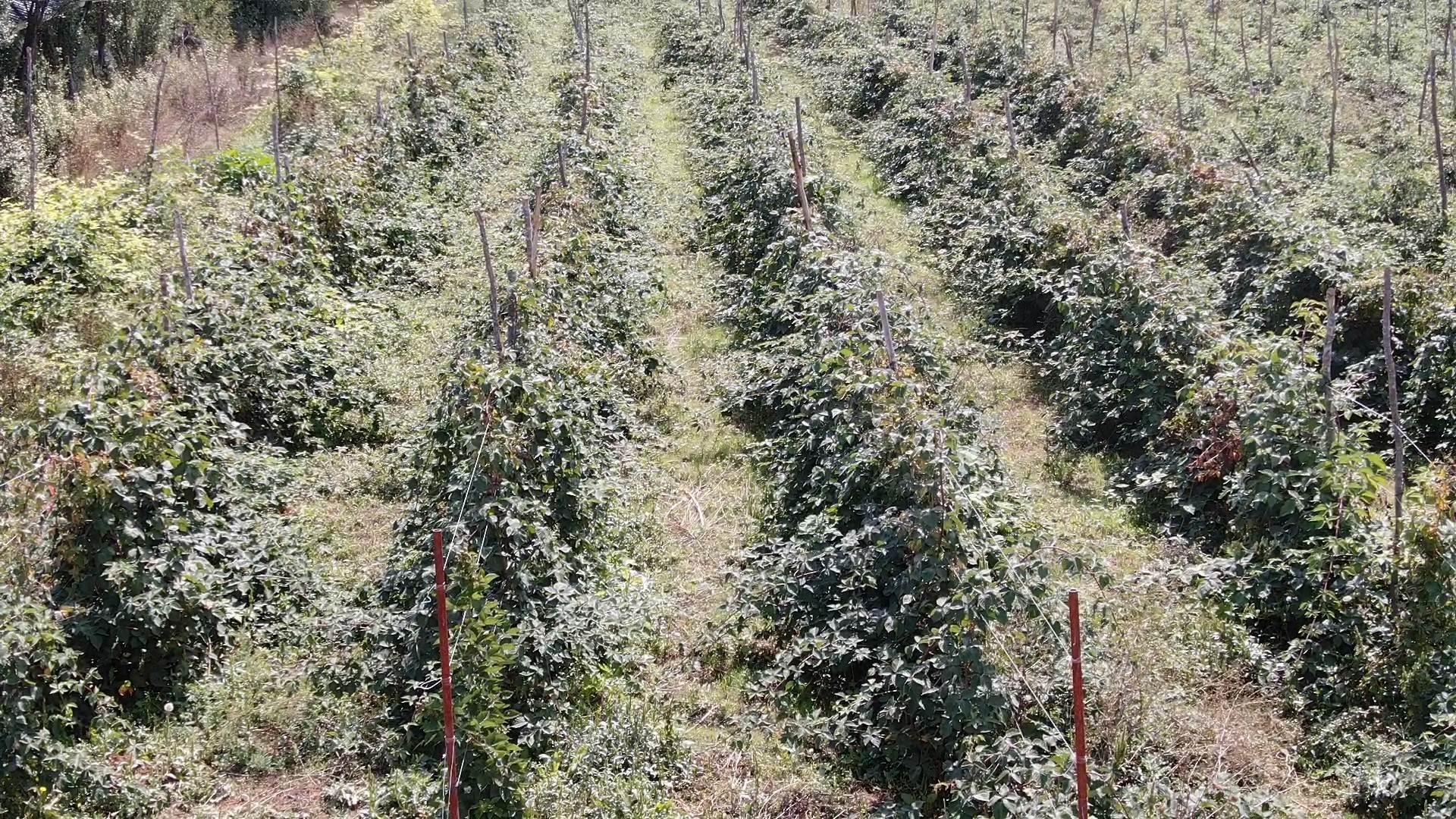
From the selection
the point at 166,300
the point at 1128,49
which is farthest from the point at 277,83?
the point at 1128,49

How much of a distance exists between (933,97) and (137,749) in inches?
578

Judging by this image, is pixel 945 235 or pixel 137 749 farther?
Result: pixel 945 235

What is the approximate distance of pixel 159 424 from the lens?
20.4 feet

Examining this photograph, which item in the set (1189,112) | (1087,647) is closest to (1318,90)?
(1189,112)

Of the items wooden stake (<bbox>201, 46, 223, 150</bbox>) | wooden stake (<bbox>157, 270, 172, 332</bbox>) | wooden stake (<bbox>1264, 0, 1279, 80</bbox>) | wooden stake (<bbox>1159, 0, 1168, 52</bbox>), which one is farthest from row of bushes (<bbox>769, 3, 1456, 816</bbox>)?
wooden stake (<bbox>201, 46, 223, 150</bbox>)

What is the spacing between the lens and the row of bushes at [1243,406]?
538cm

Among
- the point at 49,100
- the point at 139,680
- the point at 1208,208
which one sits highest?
the point at 49,100

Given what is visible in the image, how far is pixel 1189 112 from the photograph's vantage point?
1600 cm

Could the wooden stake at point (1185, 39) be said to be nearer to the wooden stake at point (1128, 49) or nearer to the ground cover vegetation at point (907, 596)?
the wooden stake at point (1128, 49)

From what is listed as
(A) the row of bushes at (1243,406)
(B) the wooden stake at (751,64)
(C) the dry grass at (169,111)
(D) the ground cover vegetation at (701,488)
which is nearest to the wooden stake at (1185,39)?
(A) the row of bushes at (1243,406)

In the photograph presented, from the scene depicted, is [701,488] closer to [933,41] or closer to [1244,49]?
[933,41]

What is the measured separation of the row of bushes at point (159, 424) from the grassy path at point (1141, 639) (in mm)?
4657

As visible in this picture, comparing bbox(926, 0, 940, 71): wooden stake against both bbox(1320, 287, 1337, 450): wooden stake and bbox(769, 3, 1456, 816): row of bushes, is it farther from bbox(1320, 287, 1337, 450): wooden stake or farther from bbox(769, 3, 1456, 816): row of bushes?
bbox(1320, 287, 1337, 450): wooden stake

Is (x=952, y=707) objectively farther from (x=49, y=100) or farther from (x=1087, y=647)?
(x=49, y=100)
